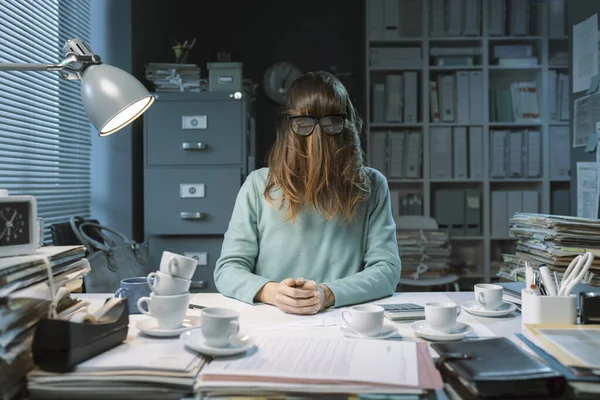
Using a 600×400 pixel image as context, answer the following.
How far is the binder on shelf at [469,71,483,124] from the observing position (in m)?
3.73

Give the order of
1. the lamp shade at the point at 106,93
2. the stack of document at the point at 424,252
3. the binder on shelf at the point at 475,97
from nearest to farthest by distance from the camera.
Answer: the lamp shade at the point at 106,93, the stack of document at the point at 424,252, the binder on shelf at the point at 475,97

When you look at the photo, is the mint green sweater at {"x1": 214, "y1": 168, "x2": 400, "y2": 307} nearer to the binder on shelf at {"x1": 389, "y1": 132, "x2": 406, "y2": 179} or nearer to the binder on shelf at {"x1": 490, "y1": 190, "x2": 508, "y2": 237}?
the binder on shelf at {"x1": 389, "y1": 132, "x2": 406, "y2": 179}

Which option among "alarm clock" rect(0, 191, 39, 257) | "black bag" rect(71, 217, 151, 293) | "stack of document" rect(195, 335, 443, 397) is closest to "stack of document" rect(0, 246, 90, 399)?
"alarm clock" rect(0, 191, 39, 257)

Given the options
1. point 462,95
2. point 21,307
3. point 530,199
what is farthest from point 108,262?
point 530,199

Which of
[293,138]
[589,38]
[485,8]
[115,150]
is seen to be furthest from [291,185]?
[485,8]

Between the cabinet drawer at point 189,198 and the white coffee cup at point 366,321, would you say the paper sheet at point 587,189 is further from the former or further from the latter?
the cabinet drawer at point 189,198

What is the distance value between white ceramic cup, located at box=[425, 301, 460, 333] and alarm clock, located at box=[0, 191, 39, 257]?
2.48 feet

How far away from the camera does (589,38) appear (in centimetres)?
218

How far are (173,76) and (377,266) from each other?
1.89 m

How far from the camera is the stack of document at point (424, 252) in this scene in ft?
11.7

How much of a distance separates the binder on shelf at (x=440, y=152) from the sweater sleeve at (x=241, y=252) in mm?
2333

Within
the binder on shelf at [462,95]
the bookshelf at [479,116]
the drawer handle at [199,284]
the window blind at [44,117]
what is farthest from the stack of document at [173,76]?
the binder on shelf at [462,95]

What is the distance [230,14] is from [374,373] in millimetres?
3707

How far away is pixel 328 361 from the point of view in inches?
35.5
